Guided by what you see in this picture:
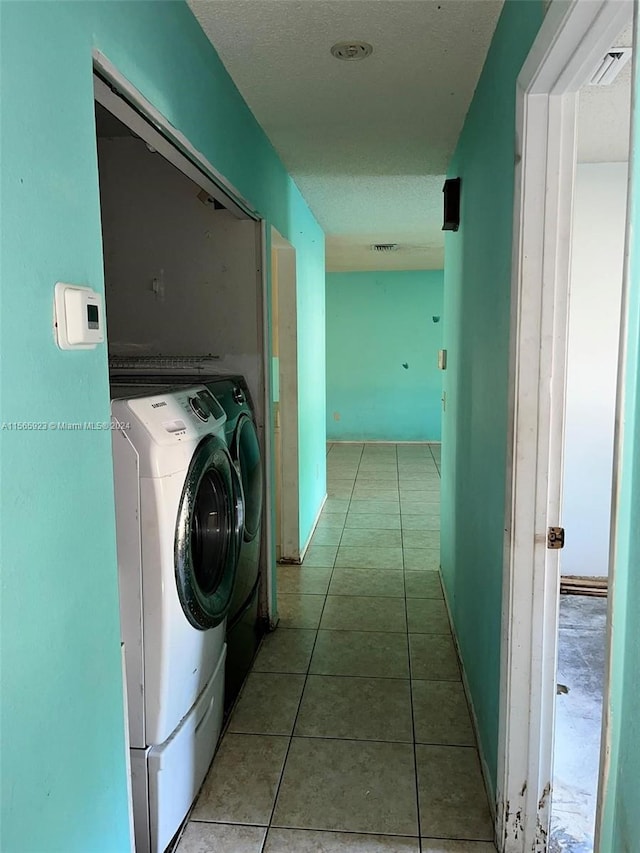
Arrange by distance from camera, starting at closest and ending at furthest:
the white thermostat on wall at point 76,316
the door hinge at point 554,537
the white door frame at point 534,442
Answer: the white thermostat on wall at point 76,316 < the white door frame at point 534,442 < the door hinge at point 554,537

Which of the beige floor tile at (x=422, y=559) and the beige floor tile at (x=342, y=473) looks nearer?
the beige floor tile at (x=422, y=559)

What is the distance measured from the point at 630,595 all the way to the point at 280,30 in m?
1.74

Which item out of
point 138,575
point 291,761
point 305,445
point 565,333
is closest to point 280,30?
point 565,333

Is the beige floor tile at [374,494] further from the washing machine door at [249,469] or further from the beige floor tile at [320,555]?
the washing machine door at [249,469]

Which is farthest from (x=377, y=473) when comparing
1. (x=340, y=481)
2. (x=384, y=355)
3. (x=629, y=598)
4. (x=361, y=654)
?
(x=629, y=598)

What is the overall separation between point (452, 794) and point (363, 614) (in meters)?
1.25

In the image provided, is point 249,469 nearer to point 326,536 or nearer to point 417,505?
point 326,536

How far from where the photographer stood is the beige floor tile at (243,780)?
179cm

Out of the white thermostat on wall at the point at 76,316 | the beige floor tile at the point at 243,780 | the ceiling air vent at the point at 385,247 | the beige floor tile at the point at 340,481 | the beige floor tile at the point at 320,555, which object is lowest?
the beige floor tile at the point at 243,780

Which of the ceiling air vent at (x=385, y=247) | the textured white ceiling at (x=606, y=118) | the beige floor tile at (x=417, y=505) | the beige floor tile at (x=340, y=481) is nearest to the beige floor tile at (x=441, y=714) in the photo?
the textured white ceiling at (x=606, y=118)

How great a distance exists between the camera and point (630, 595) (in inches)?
32.2

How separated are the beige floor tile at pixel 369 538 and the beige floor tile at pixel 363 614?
0.85 meters

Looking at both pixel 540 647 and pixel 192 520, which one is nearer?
pixel 540 647

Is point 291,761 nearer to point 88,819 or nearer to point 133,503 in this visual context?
point 88,819
